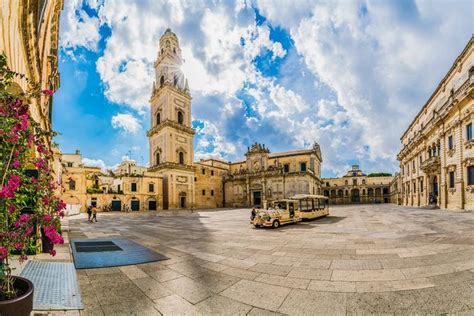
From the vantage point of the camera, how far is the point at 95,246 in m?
8.71

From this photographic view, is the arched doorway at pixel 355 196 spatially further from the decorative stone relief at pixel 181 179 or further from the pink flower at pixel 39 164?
the pink flower at pixel 39 164

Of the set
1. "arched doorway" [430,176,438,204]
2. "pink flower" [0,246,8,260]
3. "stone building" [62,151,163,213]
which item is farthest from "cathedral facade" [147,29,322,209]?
"pink flower" [0,246,8,260]

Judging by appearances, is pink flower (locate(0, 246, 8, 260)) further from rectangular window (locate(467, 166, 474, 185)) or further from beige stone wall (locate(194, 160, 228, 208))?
beige stone wall (locate(194, 160, 228, 208))

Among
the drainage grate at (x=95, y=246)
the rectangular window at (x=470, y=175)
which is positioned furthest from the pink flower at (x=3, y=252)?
the rectangular window at (x=470, y=175)

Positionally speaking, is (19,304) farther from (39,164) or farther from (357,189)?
(357,189)

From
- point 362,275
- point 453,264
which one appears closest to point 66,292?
point 362,275

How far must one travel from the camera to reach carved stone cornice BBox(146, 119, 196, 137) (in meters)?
40.2

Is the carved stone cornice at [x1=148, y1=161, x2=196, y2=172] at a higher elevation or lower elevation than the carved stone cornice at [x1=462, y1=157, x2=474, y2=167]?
higher

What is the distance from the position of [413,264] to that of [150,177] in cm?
3691

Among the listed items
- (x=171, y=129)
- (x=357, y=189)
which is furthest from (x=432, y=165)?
(x=357, y=189)

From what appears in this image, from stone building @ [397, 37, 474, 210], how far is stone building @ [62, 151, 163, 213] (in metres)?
36.0

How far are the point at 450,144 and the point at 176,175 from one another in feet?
114

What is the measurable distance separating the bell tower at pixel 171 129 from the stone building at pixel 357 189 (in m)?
49.5

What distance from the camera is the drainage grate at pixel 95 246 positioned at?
26.8 ft
